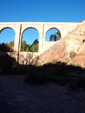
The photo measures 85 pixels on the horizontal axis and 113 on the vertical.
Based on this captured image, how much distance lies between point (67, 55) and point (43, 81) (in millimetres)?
9452

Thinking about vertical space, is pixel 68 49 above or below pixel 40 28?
below

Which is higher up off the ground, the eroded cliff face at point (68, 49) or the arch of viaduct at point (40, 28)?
Answer: the arch of viaduct at point (40, 28)

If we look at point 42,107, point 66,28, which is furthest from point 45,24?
point 42,107

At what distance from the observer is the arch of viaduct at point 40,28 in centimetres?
2309

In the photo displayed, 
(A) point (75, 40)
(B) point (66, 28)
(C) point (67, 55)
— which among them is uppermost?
(B) point (66, 28)

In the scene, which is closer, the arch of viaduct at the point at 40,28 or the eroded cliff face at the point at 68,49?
the eroded cliff face at the point at 68,49

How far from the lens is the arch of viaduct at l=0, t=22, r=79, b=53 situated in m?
23.1

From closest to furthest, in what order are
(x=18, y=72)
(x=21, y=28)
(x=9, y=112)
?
(x=9, y=112) → (x=18, y=72) → (x=21, y=28)

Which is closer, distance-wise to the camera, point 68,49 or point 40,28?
point 68,49

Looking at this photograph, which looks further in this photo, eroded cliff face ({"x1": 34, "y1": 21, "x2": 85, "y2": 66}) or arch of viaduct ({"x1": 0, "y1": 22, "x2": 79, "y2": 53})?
arch of viaduct ({"x1": 0, "y1": 22, "x2": 79, "y2": 53})

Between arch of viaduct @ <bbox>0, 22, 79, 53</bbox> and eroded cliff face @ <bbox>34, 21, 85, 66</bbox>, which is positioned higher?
arch of viaduct @ <bbox>0, 22, 79, 53</bbox>

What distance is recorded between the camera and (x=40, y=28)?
23.7 metres

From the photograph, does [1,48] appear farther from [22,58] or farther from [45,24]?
[45,24]

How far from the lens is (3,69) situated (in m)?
11.4
